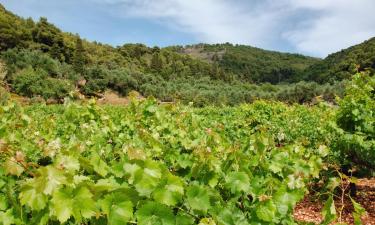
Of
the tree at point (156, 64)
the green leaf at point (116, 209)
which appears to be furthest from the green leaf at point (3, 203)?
the tree at point (156, 64)

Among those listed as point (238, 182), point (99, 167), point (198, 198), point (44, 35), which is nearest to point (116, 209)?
point (198, 198)

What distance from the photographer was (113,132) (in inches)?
262

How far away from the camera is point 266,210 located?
241 centimetres

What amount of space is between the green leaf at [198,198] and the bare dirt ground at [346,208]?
5.97 m

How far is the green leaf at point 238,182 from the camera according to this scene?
2.52m

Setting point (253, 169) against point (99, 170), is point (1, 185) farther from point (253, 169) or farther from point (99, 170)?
point (253, 169)

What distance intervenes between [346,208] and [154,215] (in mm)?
7870

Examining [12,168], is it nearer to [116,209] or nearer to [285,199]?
[116,209]

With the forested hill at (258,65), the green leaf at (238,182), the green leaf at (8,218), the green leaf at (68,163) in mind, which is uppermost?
the forested hill at (258,65)

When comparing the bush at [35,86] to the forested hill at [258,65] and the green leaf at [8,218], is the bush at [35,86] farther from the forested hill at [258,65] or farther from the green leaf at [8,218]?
the forested hill at [258,65]

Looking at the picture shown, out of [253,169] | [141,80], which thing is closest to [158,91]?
[141,80]

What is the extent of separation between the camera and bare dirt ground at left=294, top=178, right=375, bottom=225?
26.8 ft

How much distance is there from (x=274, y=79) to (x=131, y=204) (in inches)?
6424

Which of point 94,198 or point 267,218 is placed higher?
point 94,198
